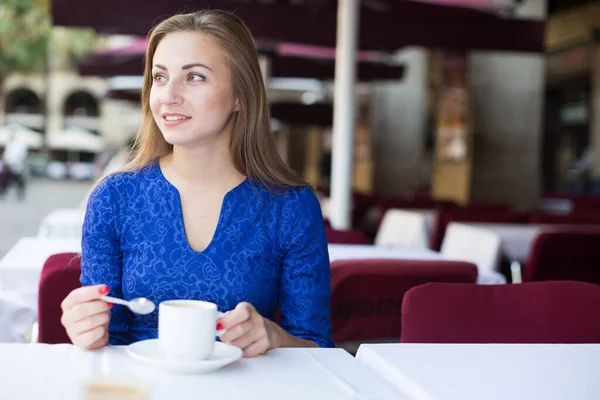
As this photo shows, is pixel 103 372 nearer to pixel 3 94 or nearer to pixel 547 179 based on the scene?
pixel 547 179

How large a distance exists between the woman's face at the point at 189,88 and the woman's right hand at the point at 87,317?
0.40 metres

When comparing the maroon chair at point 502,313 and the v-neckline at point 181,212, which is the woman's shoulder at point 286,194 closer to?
the v-neckline at point 181,212

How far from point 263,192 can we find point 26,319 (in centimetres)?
98

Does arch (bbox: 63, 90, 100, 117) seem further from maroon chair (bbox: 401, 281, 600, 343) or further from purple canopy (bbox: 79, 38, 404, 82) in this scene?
maroon chair (bbox: 401, 281, 600, 343)

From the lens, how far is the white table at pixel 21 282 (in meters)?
2.27

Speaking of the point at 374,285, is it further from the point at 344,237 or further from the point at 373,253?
the point at 344,237

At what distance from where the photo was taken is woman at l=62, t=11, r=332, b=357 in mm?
1617

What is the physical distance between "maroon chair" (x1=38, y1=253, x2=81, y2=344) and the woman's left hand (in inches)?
27.4

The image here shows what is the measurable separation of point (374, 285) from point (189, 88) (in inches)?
36.1

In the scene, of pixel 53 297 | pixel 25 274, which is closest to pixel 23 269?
pixel 25 274

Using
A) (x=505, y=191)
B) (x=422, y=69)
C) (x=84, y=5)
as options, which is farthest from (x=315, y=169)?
(x=84, y=5)

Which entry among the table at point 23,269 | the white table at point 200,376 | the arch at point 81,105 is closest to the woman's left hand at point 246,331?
the white table at point 200,376

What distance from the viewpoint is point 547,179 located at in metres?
20.2

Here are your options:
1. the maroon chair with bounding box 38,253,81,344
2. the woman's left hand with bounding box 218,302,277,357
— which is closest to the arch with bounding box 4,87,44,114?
the maroon chair with bounding box 38,253,81,344
